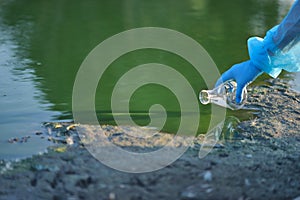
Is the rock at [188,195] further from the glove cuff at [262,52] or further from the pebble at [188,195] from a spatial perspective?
the glove cuff at [262,52]

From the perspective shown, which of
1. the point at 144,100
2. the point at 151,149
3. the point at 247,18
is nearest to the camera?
the point at 151,149

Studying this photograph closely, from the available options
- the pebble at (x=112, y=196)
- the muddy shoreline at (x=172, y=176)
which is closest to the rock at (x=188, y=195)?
the muddy shoreline at (x=172, y=176)

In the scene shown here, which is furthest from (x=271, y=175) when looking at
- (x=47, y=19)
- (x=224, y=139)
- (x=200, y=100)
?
(x=47, y=19)

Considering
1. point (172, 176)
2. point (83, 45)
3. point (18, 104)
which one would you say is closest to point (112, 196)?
point (172, 176)

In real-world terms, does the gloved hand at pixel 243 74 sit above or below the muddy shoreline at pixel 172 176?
above

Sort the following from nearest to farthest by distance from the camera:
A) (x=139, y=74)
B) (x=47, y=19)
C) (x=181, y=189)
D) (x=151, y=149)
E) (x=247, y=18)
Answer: (x=181, y=189), (x=151, y=149), (x=139, y=74), (x=47, y=19), (x=247, y=18)

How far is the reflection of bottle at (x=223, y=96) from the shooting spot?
106 inches

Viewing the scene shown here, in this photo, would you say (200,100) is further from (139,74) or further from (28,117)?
(28,117)

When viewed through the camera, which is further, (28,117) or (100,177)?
(28,117)

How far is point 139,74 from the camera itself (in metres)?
3.33

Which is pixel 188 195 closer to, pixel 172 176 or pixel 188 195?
pixel 188 195

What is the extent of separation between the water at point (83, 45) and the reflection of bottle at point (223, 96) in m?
0.06

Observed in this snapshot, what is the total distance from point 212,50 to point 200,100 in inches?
43.3

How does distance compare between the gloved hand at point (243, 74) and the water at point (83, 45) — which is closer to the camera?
the gloved hand at point (243, 74)
